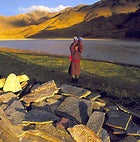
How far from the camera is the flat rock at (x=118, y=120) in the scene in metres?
7.91

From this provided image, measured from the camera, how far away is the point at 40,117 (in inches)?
302

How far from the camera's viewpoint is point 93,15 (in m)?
181

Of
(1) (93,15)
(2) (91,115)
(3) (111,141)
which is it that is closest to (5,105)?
(2) (91,115)

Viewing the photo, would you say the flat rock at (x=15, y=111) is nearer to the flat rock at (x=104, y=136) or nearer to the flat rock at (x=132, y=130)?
the flat rock at (x=104, y=136)

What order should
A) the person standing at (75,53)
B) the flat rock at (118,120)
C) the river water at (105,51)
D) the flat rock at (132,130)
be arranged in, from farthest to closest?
the river water at (105,51), the person standing at (75,53), the flat rock at (118,120), the flat rock at (132,130)

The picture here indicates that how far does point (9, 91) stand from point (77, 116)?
12.1 feet

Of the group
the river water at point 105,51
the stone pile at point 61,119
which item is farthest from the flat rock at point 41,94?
the river water at point 105,51

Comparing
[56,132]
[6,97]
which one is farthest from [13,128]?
[6,97]

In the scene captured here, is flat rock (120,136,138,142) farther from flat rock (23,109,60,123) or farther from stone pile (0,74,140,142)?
flat rock (23,109,60,123)

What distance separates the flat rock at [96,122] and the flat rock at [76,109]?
247 mm

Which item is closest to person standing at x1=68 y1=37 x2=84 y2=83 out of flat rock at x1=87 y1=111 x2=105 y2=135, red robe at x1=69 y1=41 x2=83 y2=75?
red robe at x1=69 y1=41 x2=83 y2=75

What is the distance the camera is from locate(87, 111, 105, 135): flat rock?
7.25 meters

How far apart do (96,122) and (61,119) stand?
0.90 m

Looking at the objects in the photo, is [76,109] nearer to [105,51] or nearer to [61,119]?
[61,119]
